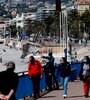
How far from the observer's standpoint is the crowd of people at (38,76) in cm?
839

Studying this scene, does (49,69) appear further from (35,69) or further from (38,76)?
(35,69)

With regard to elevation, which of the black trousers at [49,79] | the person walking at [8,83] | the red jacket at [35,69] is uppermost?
the person walking at [8,83]

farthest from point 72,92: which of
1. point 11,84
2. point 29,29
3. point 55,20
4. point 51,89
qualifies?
point 29,29

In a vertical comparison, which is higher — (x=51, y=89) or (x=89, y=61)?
(x=89, y=61)

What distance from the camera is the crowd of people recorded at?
8.39 meters

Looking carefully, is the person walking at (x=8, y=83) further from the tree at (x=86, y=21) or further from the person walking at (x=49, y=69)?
the tree at (x=86, y=21)

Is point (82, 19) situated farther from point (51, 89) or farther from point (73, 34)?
point (51, 89)

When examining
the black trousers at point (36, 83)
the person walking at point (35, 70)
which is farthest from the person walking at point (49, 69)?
the person walking at point (35, 70)

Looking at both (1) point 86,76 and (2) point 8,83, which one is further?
(1) point 86,76

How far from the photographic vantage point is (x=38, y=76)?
1456 centimetres

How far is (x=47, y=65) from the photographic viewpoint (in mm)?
17109

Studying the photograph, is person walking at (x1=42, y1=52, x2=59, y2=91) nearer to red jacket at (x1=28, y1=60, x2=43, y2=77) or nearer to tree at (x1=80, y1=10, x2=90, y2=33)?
red jacket at (x1=28, y1=60, x2=43, y2=77)

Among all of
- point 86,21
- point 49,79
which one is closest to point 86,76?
point 49,79

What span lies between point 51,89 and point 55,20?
133m
